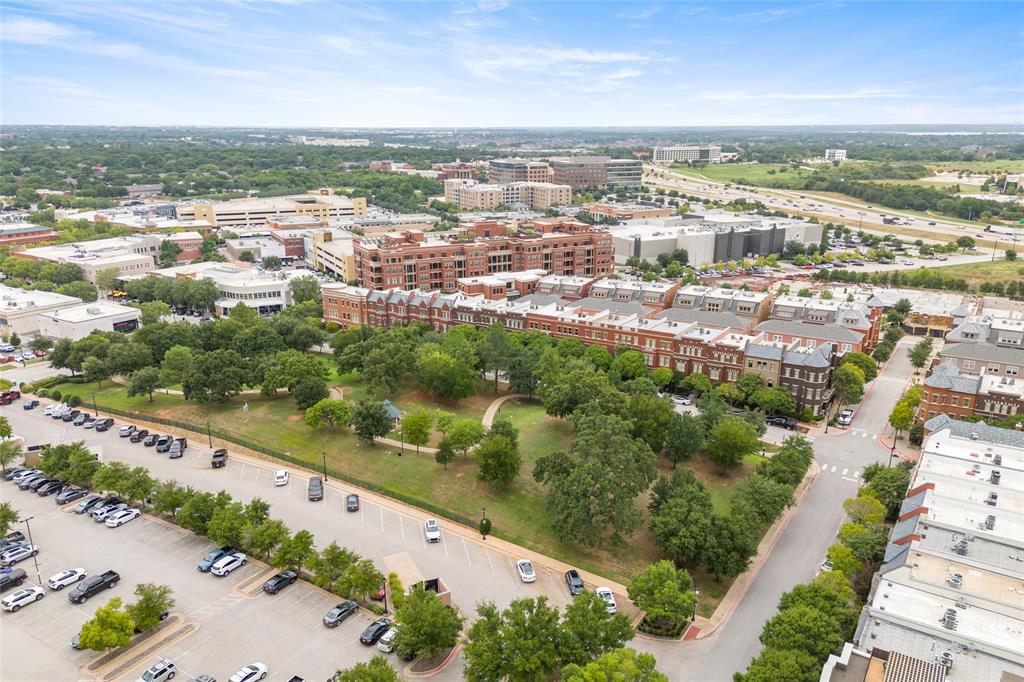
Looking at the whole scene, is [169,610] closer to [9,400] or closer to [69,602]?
[69,602]

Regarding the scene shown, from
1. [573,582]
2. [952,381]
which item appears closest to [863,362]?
[952,381]

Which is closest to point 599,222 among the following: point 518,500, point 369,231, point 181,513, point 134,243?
point 369,231

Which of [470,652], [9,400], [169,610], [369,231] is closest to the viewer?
[470,652]

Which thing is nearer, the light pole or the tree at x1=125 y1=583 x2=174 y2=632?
the tree at x1=125 y1=583 x2=174 y2=632

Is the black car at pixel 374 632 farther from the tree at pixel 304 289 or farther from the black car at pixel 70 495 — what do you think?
the tree at pixel 304 289

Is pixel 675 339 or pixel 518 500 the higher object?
pixel 675 339

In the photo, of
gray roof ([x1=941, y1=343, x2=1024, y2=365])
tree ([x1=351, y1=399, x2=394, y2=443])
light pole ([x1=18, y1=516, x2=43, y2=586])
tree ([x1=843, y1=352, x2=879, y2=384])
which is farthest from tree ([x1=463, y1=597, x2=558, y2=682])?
gray roof ([x1=941, y1=343, x2=1024, y2=365])

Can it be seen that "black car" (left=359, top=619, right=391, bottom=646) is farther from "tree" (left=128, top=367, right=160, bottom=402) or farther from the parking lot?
"tree" (left=128, top=367, right=160, bottom=402)
